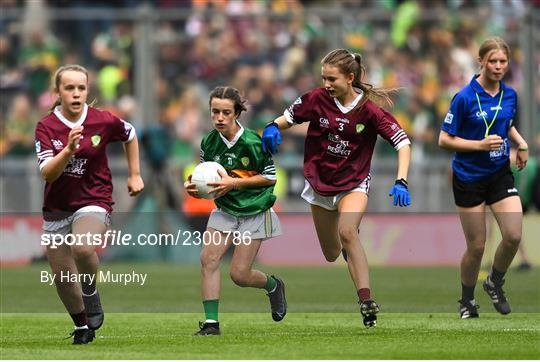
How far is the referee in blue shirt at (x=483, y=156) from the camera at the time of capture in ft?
39.9

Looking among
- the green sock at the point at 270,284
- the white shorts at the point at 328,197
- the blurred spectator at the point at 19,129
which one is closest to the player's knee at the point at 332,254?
the white shorts at the point at 328,197

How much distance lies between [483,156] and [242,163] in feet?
7.61

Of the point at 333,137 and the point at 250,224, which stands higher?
the point at 333,137

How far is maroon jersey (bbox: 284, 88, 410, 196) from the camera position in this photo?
11414mm

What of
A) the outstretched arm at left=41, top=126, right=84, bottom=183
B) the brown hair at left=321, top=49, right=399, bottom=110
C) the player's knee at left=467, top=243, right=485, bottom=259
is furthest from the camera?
the player's knee at left=467, top=243, right=485, bottom=259

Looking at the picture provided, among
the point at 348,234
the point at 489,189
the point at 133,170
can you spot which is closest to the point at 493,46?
the point at 489,189

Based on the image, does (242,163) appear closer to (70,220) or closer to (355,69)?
(355,69)

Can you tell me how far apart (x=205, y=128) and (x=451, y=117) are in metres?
10.0

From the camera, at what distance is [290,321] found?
40.7 ft

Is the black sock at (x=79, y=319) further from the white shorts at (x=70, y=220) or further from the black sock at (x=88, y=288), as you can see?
the white shorts at (x=70, y=220)

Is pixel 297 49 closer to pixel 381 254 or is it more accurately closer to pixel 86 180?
pixel 381 254

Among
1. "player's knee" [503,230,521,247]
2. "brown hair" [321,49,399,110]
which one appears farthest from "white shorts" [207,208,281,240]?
"player's knee" [503,230,521,247]

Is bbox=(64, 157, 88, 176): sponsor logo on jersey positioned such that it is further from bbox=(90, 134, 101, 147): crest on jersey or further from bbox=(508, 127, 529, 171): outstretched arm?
bbox=(508, 127, 529, 171): outstretched arm

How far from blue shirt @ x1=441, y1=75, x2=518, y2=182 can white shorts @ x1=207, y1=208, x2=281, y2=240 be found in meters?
1.97
